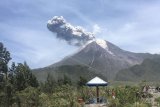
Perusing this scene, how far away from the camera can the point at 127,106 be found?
38.6 m

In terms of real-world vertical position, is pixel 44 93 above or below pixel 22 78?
below

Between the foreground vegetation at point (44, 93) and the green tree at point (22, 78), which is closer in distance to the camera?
the foreground vegetation at point (44, 93)

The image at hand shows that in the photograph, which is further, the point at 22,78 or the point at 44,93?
the point at 22,78

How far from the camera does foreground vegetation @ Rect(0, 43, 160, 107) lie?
4103 centimetres

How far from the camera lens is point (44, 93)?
57.2 metres

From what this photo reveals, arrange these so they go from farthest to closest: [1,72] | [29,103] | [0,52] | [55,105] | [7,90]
A: [0,52]
[1,72]
[7,90]
[29,103]
[55,105]

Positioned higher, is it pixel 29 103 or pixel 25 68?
pixel 25 68

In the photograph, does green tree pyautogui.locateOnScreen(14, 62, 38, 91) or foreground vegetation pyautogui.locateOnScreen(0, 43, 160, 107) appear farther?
green tree pyautogui.locateOnScreen(14, 62, 38, 91)

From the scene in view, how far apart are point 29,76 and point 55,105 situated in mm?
33360

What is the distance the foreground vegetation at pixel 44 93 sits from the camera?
135ft

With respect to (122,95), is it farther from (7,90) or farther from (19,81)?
(19,81)

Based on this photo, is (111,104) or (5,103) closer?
(111,104)

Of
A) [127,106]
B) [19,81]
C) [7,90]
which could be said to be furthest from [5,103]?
[127,106]

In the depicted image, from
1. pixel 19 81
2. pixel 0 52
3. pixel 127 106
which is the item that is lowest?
pixel 127 106
